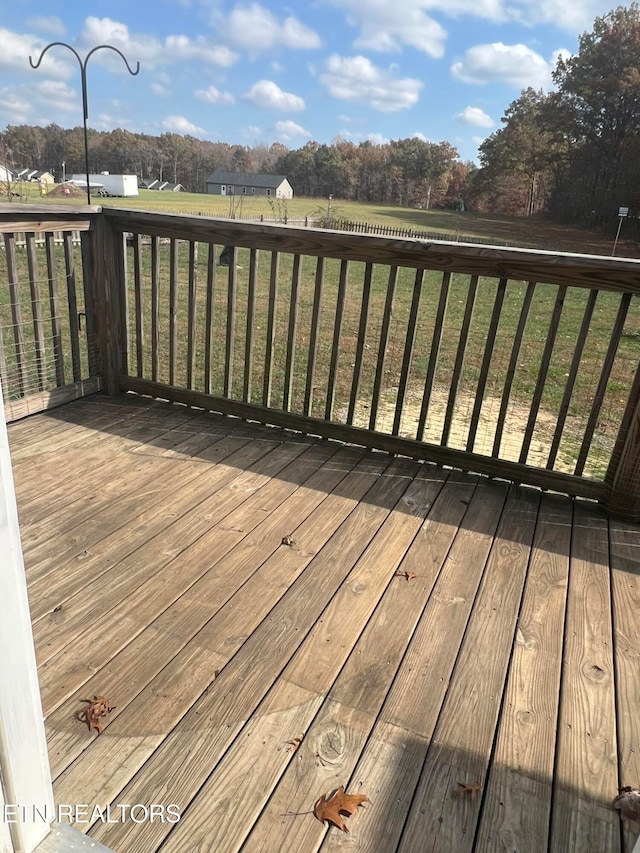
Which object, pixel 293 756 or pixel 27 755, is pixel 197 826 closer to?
pixel 293 756

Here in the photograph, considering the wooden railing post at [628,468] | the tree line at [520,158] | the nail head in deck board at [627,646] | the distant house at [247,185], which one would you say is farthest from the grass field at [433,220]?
the nail head in deck board at [627,646]

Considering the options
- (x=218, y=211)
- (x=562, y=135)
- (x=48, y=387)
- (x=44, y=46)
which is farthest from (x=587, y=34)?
(x=48, y=387)

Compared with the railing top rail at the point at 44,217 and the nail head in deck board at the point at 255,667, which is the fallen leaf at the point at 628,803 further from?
the railing top rail at the point at 44,217

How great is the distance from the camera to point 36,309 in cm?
282

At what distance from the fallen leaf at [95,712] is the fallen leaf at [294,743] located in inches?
17.6

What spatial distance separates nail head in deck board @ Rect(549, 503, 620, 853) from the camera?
1.17 m

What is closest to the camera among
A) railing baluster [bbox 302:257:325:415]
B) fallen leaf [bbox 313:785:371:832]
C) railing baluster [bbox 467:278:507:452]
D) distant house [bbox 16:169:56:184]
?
fallen leaf [bbox 313:785:371:832]

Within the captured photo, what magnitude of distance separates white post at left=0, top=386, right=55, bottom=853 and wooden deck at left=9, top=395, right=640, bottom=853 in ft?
1.14

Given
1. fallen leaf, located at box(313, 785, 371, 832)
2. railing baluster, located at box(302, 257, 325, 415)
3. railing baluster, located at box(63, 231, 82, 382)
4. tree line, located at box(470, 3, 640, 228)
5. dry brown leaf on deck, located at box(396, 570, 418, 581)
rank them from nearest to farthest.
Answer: fallen leaf, located at box(313, 785, 371, 832)
dry brown leaf on deck, located at box(396, 570, 418, 581)
railing baluster, located at box(302, 257, 325, 415)
railing baluster, located at box(63, 231, 82, 382)
tree line, located at box(470, 3, 640, 228)

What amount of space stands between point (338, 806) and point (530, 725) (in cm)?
56

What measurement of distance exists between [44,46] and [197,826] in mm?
5309

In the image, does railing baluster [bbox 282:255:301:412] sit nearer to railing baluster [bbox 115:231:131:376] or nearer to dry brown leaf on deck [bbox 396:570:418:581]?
railing baluster [bbox 115:231:131:376]

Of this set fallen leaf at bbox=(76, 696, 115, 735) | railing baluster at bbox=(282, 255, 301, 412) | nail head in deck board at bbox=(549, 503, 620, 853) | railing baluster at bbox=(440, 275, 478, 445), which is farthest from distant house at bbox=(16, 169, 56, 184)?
nail head in deck board at bbox=(549, 503, 620, 853)

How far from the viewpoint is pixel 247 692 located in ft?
4.72
